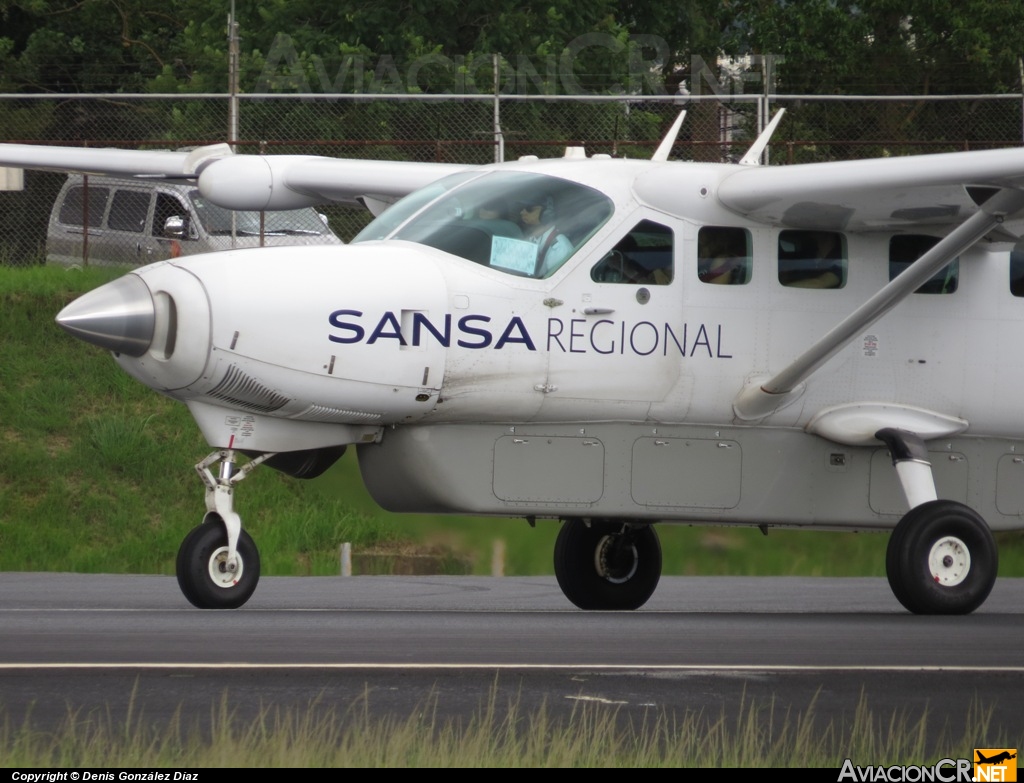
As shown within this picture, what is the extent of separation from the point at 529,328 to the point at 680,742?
496cm

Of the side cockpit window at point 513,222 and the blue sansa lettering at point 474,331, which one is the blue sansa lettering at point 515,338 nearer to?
the blue sansa lettering at point 474,331

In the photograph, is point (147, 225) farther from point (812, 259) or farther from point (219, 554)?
point (219, 554)

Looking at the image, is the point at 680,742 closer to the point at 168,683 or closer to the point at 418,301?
the point at 168,683

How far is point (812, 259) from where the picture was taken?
11.9 metres

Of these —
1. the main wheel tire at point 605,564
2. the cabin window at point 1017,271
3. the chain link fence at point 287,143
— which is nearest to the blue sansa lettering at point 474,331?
the main wheel tire at point 605,564

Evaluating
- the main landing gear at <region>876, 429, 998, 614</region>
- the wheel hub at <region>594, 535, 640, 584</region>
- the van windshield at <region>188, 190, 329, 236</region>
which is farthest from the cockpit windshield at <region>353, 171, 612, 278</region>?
the van windshield at <region>188, 190, 329, 236</region>

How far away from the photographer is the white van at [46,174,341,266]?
23.2m

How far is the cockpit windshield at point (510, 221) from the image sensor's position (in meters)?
11.0

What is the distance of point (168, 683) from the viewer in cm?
724

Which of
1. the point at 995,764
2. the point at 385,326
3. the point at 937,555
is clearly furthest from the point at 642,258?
the point at 995,764

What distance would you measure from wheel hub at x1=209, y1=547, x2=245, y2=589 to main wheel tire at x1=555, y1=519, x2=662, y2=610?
10.3 feet

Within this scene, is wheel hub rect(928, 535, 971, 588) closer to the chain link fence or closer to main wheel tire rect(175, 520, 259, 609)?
main wheel tire rect(175, 520, 259, 609)

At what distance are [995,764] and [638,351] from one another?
18.5ft

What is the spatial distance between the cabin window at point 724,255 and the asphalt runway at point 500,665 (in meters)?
2.11
